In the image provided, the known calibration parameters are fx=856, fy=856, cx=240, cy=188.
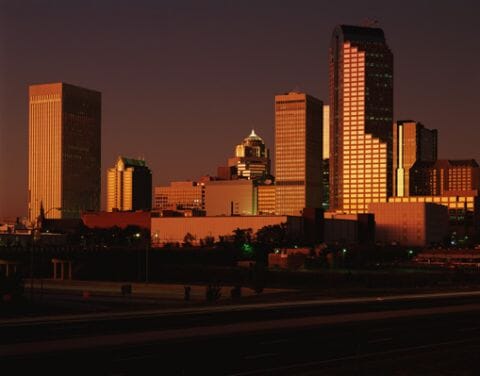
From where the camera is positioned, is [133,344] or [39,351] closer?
[39,351]

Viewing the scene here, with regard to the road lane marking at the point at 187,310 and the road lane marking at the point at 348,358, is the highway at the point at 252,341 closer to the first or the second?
the road lane marking at the point at 348,358

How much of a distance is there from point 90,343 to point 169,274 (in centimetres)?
15101

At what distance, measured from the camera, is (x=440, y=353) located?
3434cm

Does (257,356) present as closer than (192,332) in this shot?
Yes

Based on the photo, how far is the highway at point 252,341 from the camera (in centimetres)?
3209

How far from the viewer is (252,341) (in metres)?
40.5

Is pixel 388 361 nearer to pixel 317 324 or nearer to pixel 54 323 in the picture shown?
pixel 317 324

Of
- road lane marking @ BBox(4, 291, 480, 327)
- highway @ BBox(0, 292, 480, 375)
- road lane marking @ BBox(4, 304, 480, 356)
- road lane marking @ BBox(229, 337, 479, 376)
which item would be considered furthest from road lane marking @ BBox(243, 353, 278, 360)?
road lane marking @ BBox(4, 291, 480, 327)

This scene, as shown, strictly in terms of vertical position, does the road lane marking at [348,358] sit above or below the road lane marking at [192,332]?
above

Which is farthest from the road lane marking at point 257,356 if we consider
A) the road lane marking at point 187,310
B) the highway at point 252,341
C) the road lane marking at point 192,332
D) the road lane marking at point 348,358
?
the road lane marking at point 187,310

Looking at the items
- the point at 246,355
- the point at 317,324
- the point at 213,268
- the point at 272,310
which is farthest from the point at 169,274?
the point at 246,355

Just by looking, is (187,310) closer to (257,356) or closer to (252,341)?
(252,341)

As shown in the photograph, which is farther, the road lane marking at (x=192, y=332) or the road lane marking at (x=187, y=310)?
the road lane marking at (x=187, y=310)

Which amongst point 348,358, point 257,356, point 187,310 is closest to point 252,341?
point 257,356
